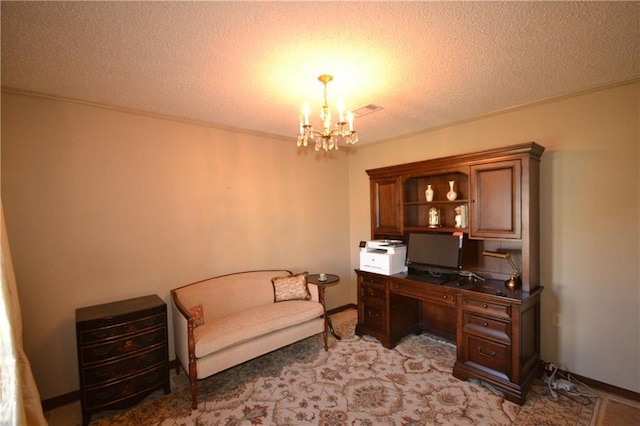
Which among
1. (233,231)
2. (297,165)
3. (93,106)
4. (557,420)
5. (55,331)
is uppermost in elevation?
(93,106)

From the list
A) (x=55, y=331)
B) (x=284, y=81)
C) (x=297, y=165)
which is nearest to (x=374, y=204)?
(x=297, y=165)

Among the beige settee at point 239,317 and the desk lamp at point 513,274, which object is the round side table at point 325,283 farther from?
the desk lamp at point 513,274

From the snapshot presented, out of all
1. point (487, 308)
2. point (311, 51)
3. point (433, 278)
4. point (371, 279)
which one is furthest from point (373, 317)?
point (311, 51)

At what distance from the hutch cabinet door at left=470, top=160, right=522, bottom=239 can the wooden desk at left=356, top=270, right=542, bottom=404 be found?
0.53 meters

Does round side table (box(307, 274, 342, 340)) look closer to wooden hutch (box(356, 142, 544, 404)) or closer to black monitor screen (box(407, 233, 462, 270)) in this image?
wooden hutch (box(356, 142, 544, 404))

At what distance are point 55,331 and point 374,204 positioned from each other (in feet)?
11.4

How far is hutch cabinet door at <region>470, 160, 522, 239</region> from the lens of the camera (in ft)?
8.37

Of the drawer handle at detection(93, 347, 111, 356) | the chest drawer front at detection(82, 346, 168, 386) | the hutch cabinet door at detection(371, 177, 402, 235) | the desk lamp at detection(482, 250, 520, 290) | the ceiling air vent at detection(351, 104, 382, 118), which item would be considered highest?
the ceiling air vent at detection(351, 104, 382, 118)

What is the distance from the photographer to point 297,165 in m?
4.03

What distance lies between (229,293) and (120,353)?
3.59 feet

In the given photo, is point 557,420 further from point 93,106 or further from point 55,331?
point 93,106

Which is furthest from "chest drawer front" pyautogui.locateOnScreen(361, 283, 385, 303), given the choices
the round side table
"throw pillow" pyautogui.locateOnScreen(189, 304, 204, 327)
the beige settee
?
"throw pillow" pyautogui.locateOnScreen(189, 304, 204, 327)

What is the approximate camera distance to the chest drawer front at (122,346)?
213 centimetres

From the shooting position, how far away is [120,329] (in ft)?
7.38
